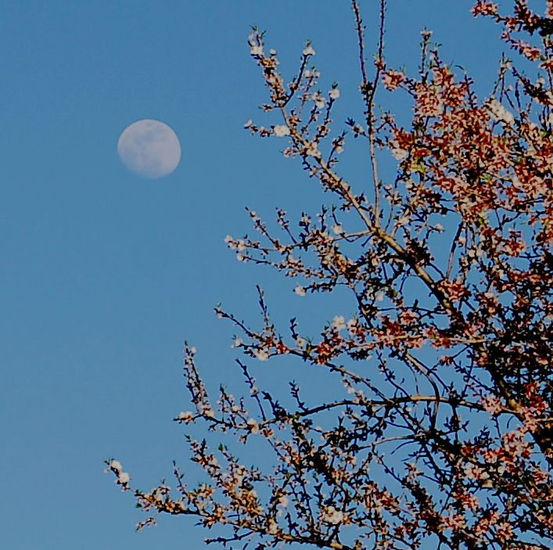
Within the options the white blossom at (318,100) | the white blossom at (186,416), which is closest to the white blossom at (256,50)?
the white blossom at (318,100)

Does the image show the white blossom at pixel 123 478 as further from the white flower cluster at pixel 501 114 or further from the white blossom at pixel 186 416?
the white flower cluster at pixel 501 114

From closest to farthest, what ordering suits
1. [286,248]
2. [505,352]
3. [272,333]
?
[505,352] < [272,333] < [286,248]

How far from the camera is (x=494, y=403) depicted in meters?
5.94

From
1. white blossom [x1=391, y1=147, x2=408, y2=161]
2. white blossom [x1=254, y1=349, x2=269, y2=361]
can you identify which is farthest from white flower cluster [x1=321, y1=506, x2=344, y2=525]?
white blossom [x1=391, y1=147, x2=408, y2=161]

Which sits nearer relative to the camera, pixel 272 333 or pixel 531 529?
pixel 531 529

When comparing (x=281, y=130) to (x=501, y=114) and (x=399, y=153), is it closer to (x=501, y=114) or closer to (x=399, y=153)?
(x=399, y=153)

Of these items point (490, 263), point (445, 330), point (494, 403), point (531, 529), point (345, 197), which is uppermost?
point (345, 197)

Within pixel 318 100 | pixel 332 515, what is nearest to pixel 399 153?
pixel 318 100

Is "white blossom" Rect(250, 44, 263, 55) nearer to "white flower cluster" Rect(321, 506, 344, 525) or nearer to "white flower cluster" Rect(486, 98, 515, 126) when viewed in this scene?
"white flower cluster" Rect(486, 98, 515, 126)

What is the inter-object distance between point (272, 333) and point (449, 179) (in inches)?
75.4

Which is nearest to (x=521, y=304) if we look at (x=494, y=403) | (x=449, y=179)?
(x=494, y=403)

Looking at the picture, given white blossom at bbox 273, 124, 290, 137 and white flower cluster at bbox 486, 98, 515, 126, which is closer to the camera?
white flower cluster at bbox 486, 98, 515, 126

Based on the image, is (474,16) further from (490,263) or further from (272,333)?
(272,333)

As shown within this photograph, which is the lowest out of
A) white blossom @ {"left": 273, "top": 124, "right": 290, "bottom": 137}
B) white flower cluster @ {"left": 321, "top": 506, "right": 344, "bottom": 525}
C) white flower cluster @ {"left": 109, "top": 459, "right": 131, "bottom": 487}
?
white flower cluster @ {"left": 321, "top": 506, "right": 344, "bottom": 525}
